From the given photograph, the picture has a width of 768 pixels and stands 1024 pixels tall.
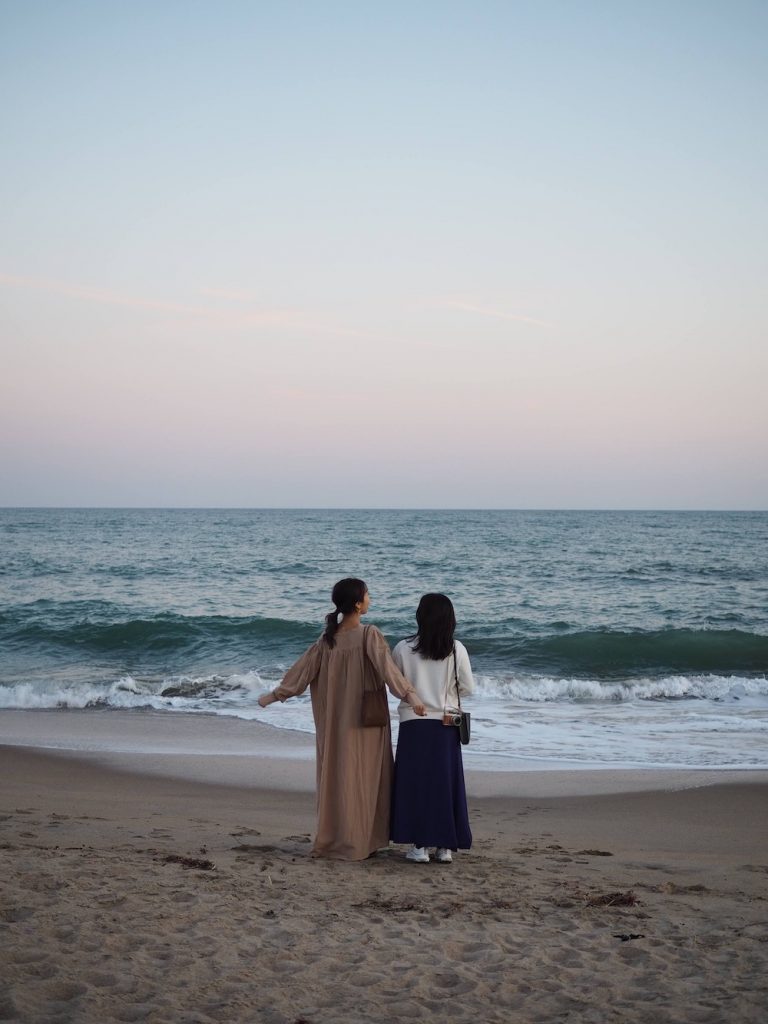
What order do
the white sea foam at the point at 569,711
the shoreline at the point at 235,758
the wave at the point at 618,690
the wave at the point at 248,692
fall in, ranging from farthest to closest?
the wave at the point at 618,690 < the wave at the point at 248,692 < the white sea foam at the point at 569,711 < the shoreline at the point at 235,758

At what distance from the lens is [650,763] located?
369 inches

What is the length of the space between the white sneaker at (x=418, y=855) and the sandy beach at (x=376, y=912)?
0.10 m

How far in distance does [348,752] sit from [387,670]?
59 centimetres

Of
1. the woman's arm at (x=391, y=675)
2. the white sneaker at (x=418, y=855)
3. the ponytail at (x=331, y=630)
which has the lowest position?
the white sneaker at (x=418, y=855)

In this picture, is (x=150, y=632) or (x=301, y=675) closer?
(x=301, y=675)

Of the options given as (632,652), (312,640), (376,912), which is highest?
(376,912)

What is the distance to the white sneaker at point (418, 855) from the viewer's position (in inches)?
219

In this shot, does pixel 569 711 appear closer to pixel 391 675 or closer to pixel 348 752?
pixel 348 752

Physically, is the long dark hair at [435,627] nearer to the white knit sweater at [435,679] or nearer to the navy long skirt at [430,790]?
the white knit sweater at [435,679]

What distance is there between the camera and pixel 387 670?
546 cm

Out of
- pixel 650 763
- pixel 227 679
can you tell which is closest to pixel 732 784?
pixel 650 763

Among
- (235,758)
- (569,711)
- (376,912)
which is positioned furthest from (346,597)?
(569,711)

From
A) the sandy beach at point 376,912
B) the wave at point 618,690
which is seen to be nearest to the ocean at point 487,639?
the wave at point 618,690

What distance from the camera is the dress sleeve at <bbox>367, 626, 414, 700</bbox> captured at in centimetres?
546
